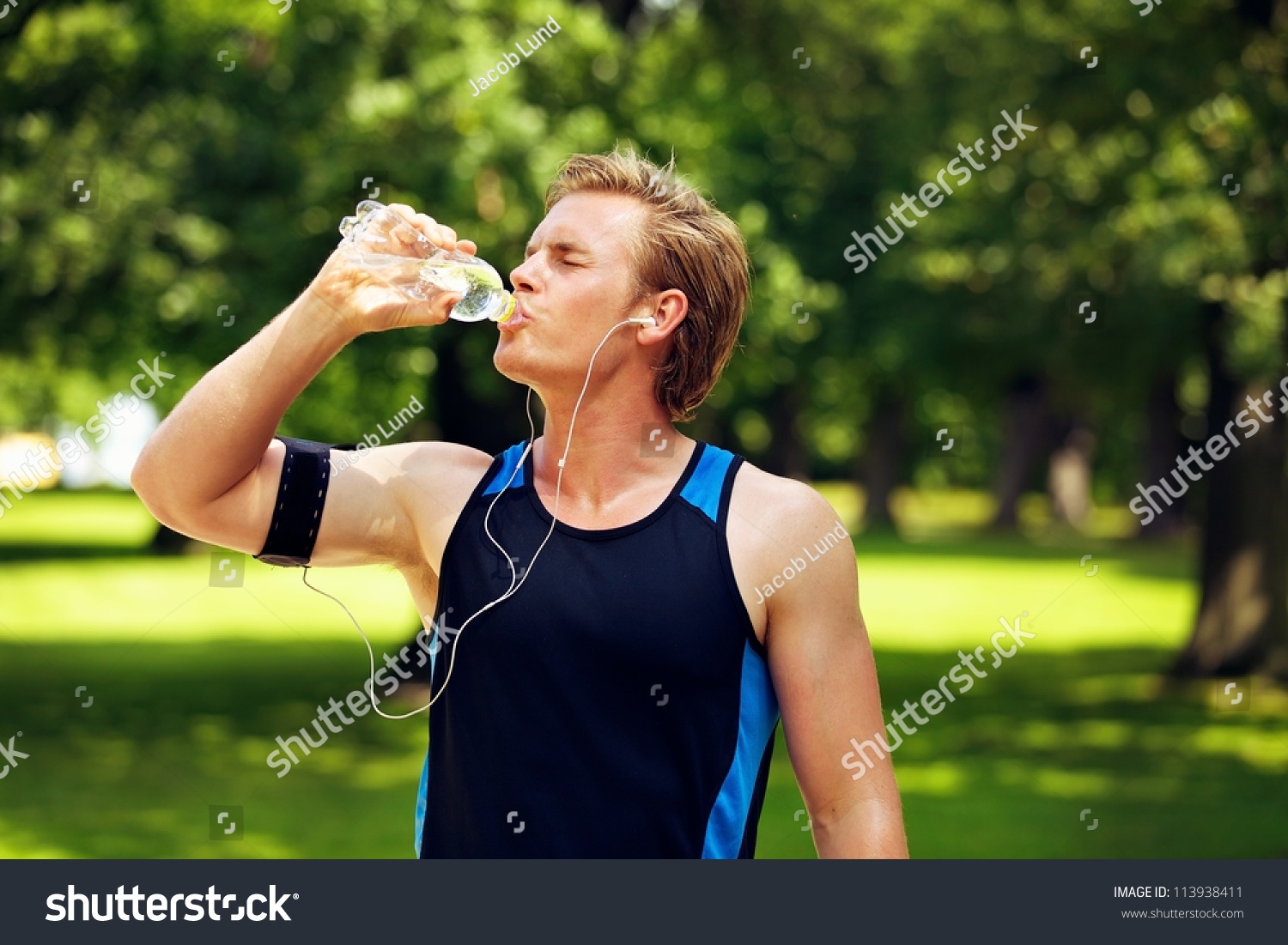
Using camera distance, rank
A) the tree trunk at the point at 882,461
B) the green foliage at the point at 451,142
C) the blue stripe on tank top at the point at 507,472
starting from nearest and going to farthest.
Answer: the blue stripe on tank top at the point at 507,472
the green foliage at the point at 451,142
the tree trunk at the point at 882,461

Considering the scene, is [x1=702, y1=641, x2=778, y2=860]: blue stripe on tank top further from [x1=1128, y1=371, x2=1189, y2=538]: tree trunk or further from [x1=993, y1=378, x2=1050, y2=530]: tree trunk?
[x1=993, y1=378, x2=1050, y2=530]: tree trunk

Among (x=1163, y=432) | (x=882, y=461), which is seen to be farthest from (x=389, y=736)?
(x=882, y=461)

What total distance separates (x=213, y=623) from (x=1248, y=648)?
48.8ft

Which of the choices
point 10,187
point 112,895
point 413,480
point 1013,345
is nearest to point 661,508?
point 413,480

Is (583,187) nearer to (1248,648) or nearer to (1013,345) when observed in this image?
(1248,648)

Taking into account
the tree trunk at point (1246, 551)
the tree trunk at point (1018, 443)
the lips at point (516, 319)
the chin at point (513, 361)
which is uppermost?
the tree trunk at point (1018, 443)

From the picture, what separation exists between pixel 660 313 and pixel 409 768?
9.45 metres

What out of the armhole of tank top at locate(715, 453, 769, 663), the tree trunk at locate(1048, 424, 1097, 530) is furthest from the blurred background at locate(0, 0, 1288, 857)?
the tree trunk at locate(1048, 424, 1097, 530)

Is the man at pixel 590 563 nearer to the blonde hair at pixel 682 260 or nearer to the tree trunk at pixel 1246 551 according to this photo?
the blonde hair at pixel 682 260

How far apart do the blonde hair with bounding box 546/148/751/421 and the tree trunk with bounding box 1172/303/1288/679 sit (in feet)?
44.0

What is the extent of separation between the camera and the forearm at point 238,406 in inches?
107

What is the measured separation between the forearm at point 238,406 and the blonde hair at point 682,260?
0.61m

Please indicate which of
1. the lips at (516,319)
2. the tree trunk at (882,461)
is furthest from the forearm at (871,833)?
the tree trunk at (882,461)

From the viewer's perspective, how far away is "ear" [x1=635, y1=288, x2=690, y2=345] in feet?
9.66
